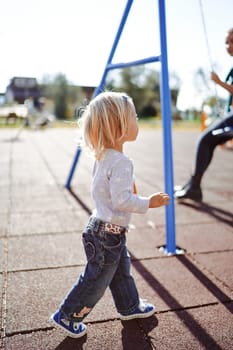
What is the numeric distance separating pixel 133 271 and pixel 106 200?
100cm

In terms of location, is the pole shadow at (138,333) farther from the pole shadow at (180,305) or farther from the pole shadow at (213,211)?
the pole shadow at (213,211)

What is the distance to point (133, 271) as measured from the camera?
2609 mm

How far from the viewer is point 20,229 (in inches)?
137

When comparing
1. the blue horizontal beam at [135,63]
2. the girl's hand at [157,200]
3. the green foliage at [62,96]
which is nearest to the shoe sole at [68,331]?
the girl's hand at [157,200]

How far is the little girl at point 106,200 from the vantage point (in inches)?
66.9

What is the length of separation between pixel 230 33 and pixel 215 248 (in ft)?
5.68

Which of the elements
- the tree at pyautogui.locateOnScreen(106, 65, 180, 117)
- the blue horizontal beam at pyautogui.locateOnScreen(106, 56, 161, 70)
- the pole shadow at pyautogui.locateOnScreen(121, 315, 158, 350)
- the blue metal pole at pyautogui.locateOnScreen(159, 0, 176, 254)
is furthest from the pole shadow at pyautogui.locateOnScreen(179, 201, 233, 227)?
the tree at pyautogui.locateOnScreen(106, 65, 180, 117)

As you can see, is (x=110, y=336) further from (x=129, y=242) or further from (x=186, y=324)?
(x=129, y=242)

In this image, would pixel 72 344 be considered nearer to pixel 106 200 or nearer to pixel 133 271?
pixel 106 200

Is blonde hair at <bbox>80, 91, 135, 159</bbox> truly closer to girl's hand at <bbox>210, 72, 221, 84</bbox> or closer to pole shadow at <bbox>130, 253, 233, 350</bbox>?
pole shadow at <bbox>130, 253, 233, 350</bbox>

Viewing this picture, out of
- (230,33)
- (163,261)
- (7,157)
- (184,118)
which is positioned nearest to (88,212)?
(163,261)

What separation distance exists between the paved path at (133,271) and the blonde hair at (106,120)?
3.08 ft

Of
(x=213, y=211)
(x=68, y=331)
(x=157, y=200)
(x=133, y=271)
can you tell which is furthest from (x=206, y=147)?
(x=68, y=331)

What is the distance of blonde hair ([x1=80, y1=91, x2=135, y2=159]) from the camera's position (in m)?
1.70
